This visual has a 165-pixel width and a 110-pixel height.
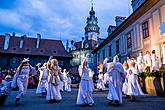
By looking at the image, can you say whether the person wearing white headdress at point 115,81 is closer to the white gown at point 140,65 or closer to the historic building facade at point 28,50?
the white gown at point 140,65

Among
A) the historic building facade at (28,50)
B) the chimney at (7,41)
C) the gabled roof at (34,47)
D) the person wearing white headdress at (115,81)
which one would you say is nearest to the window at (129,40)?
the person wearing white headdress at (115,81)

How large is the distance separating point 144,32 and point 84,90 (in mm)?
12228

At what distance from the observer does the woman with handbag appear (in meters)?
8.38

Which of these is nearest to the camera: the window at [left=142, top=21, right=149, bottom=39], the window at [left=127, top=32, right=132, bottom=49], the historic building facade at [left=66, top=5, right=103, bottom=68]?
the window at [left=142, top=21, right=149, bottom=39]

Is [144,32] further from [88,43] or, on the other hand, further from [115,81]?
[88,43]

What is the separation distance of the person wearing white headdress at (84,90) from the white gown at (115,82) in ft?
2.72

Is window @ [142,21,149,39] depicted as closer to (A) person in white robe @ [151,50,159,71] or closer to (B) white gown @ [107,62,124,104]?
(A) person in white robe @ [151,50,159,71]

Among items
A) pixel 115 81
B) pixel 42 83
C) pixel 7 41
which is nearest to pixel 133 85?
pixel 115 81

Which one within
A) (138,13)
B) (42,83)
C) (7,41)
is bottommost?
(42,83)

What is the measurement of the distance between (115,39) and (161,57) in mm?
12349

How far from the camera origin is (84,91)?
7492mm

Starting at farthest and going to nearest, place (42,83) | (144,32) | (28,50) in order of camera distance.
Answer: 1. (28,50)
2. (144,32)
3. (42,83)

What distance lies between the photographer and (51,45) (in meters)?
49.9

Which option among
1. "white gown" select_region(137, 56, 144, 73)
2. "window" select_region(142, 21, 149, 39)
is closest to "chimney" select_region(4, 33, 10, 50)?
"window" select_region(142, 21, 149, 39)
